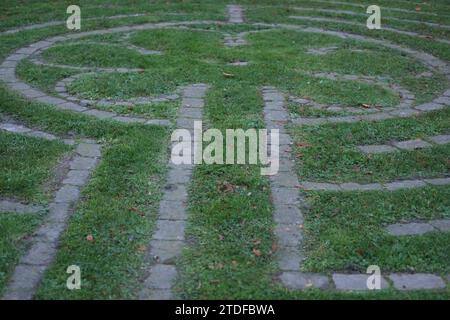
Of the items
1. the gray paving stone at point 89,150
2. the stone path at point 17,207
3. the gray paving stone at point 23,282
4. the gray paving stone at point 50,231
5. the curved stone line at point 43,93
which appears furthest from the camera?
the curved stone line at point 43,93

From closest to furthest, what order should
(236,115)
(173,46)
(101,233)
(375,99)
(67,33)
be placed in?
1. (101,233)
2. (236,115)
3. (375,99)
4. (173,46)
5. (67,33)

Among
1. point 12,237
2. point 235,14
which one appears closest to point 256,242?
point 12,237

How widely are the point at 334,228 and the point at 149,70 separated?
3912 mm

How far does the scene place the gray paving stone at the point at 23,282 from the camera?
335cm

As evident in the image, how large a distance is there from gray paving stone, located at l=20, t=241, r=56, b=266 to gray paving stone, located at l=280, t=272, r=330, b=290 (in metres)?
1.48

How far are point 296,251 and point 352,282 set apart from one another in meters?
0.46

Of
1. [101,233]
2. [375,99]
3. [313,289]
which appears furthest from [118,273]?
[375,99]

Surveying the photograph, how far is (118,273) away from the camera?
3.57m

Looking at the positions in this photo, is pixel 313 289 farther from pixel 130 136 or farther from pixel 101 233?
pixel 130 136

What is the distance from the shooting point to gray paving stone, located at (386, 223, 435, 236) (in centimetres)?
409

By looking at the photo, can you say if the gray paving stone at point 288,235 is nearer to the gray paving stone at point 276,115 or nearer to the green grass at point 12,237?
the green grass at point 12,237

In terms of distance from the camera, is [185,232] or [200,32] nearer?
[185,232]

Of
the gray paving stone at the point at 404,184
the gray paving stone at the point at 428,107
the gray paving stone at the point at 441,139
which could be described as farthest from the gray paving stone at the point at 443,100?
the gray paving stone at the point at 404,184

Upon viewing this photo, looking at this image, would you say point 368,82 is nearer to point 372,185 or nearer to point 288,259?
point 372,185
